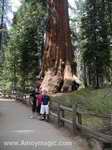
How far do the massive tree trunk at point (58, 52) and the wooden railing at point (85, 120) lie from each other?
1097cm

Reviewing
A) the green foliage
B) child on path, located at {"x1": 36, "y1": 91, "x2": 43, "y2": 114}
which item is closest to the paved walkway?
child on path, located at {"x1": 36, "y1": 91, "x2": 43, "y2": 114}

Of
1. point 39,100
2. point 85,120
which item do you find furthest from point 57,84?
point 85,120

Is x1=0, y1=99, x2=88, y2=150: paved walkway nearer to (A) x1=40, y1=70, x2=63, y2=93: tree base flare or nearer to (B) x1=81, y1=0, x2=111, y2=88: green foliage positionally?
(A) x1=40, y1=70, x2=63, y2=93: tree base flare

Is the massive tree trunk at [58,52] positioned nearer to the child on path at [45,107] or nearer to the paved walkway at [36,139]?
the child on path at [45,107]

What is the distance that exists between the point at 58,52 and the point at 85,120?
18.5 metres

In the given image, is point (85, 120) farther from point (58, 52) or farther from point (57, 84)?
point (58, 52)

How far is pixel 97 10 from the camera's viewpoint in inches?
1921

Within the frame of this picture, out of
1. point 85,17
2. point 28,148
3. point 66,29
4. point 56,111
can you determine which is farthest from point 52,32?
point 28,148

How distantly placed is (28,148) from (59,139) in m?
2.21

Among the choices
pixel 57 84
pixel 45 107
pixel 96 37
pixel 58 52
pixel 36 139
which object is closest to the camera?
pixel 36 139

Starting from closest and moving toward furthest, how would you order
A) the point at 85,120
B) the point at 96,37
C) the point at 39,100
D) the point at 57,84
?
the point at 85,120, the point at 39,100, the point at 57,84, the point at 96,37

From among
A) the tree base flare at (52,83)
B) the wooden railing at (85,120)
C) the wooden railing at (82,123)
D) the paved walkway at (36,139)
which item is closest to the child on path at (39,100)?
the wooden railing at (82,123)

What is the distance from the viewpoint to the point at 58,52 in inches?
1267

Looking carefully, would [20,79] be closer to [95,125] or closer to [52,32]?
[52,32]
